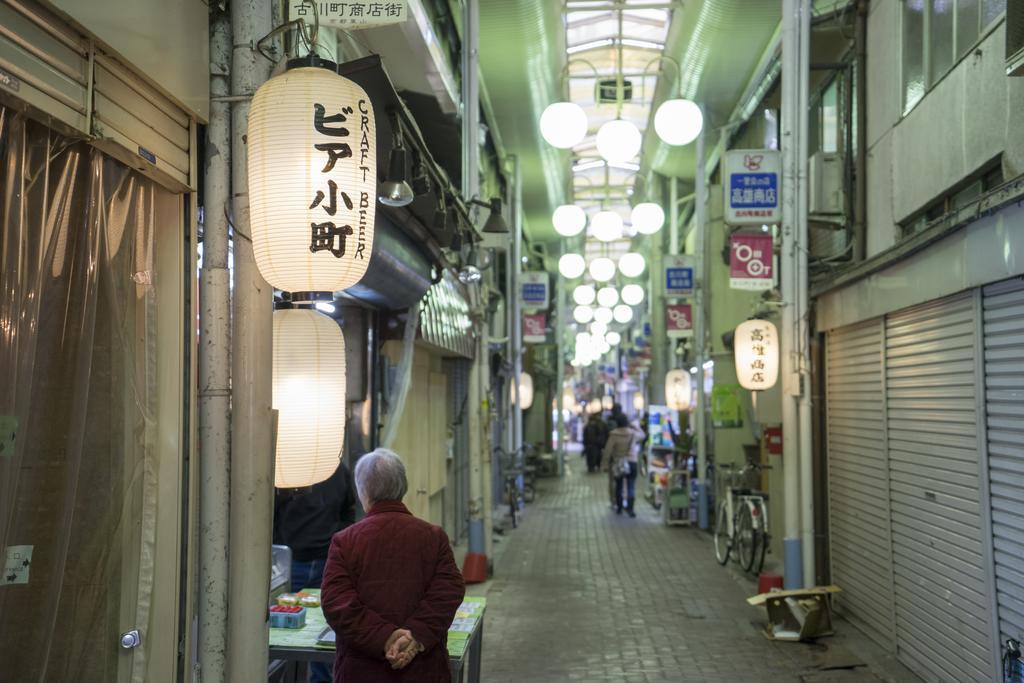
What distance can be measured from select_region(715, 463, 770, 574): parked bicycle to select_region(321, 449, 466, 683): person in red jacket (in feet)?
28.9

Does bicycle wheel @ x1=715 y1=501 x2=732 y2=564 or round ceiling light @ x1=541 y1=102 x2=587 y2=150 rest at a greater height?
round ceiling light @ x1=541 y1=102 x2=587 y2=150

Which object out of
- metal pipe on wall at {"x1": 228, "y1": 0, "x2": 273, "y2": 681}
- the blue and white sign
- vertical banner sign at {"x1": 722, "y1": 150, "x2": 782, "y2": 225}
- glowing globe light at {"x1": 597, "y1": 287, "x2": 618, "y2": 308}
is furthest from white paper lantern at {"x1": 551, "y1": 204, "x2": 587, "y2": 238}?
metal pipe on wall at {"x1": 228, "y1": 0, "x2": 273, "y2": 681}

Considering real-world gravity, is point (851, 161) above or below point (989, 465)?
above

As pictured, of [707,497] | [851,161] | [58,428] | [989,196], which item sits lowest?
[707,497]

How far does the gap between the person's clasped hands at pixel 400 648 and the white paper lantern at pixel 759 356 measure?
26.8ft

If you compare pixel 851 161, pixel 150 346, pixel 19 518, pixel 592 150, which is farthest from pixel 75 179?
pixel 592 150

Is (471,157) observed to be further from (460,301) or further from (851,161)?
(851,161)

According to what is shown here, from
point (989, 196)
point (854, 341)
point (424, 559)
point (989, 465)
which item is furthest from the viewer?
point (854, 341)

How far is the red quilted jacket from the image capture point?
4.42m

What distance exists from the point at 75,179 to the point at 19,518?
1.40 m

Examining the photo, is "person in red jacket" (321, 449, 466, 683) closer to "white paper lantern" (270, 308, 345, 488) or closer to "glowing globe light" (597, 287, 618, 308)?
"white paper lantern" (270, 308, 345, 488)

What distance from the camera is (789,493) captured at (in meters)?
10.1

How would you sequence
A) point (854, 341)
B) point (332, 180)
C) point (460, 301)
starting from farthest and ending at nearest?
Answer: point (460, 301) → point (854, 341) → point (332, 180)

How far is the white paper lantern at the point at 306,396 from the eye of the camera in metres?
4.61
